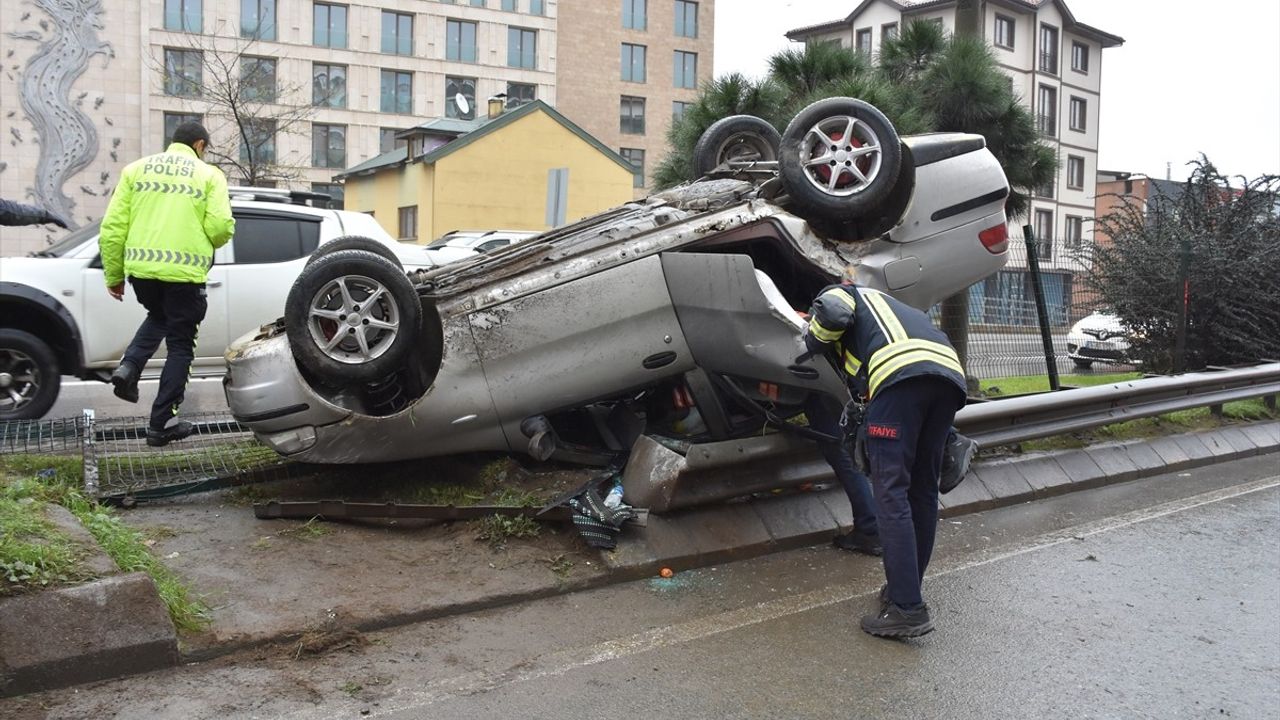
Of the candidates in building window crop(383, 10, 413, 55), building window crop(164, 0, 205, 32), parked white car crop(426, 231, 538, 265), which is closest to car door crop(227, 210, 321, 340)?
parked white car crop(426, 231, 538, 265)

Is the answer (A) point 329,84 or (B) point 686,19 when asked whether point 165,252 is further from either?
(B) point 686,19

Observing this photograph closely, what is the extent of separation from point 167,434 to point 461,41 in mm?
53264

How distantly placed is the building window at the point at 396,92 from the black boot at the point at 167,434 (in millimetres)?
50649

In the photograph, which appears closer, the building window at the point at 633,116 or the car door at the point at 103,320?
the car door at the point at 103,320

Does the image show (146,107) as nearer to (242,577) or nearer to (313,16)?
(313,16)

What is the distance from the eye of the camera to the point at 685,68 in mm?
64125

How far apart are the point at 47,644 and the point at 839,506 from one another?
3881 mm

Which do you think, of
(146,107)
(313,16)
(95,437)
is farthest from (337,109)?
(95,437)

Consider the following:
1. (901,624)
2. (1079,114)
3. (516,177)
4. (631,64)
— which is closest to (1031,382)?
(901,624)

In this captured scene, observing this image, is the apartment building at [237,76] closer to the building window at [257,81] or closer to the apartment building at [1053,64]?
the building window at [257,81]

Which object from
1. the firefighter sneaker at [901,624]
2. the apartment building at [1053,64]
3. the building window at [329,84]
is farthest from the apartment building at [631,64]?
the firefighter sneaker at [901,624]

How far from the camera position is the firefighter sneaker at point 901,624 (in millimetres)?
4395

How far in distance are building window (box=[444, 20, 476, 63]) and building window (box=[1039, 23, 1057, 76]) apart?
28220mm

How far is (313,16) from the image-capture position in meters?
52.3
